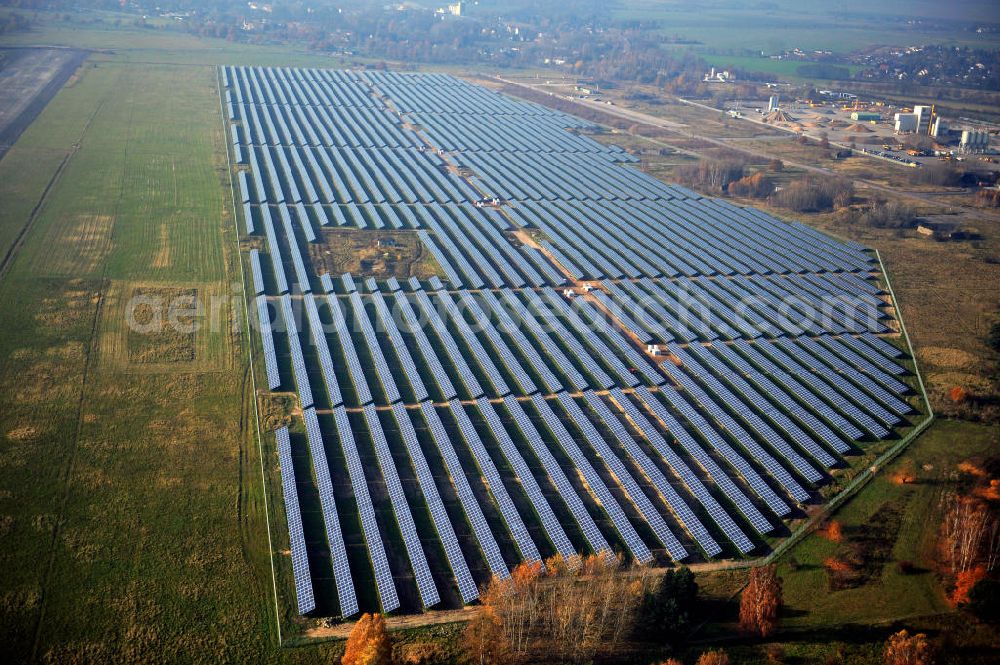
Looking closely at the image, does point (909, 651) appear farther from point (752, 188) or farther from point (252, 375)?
point (752, 188)

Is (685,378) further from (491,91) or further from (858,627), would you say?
(491,91)

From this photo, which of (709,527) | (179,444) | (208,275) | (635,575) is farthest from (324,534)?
(208,275)

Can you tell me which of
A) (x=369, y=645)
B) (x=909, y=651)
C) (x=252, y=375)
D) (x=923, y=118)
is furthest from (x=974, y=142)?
(x=369, y=645)

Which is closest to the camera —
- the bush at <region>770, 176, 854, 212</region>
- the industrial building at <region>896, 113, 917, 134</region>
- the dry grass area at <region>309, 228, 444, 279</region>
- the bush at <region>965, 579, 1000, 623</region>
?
the bush at <region>965, 579, 1000, 623</region>

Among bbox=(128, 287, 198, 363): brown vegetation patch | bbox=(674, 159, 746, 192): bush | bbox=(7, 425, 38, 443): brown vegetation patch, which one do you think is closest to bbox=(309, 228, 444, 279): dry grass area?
bbox=(128, 287, 198, 363): brown vegetation patch

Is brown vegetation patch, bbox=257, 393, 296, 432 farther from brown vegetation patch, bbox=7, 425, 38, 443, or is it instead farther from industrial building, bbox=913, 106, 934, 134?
industrial building, bbox=913, 106, 934, 134
